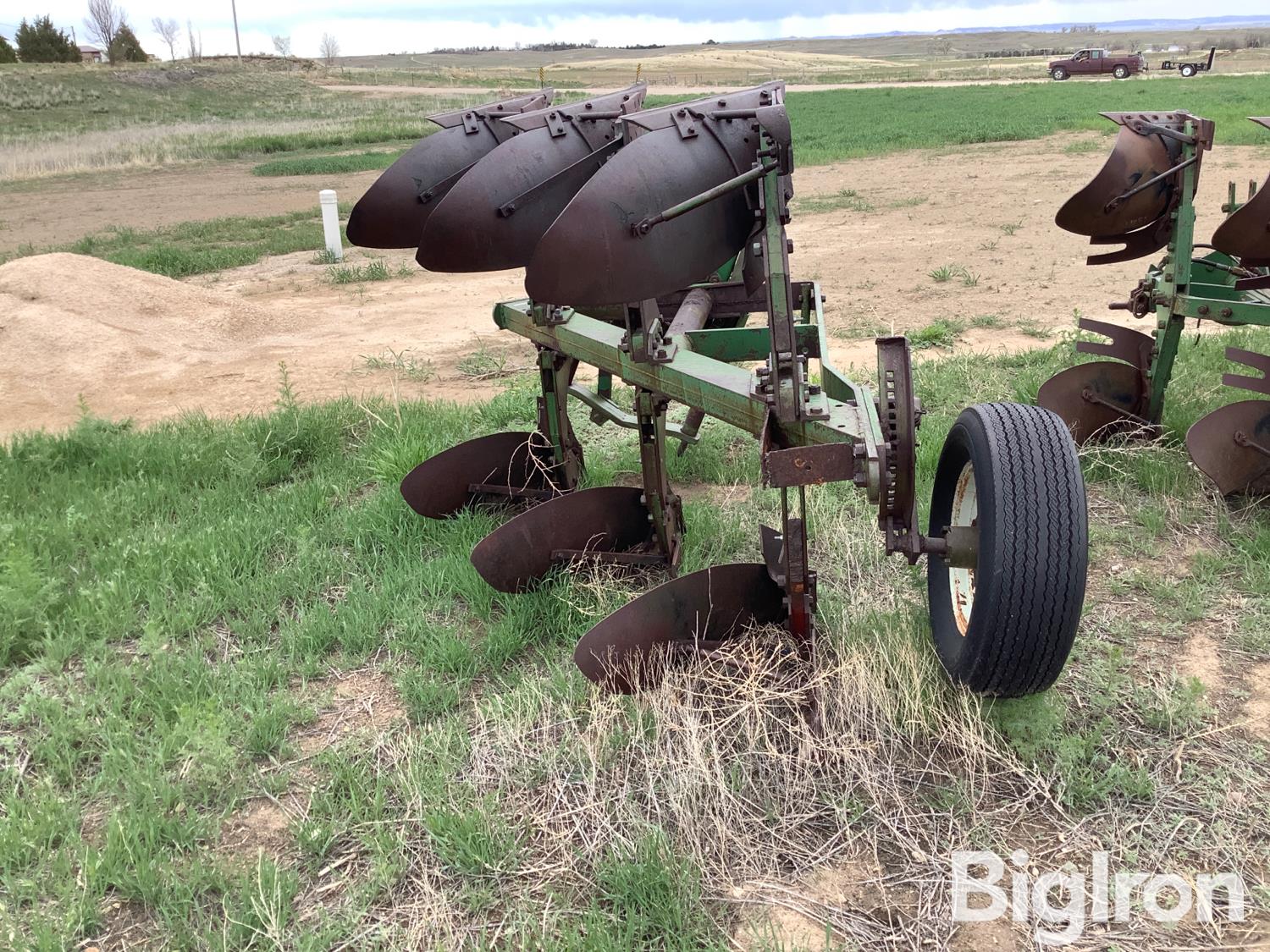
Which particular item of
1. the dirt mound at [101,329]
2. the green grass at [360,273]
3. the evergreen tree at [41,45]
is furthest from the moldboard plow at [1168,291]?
the evergreen tree at [41,45]

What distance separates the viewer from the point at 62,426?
6.41m

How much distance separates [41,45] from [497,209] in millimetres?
70742

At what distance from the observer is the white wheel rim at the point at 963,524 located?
3027 millimetres

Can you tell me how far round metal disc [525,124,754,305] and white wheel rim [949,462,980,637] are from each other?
3.83 feet

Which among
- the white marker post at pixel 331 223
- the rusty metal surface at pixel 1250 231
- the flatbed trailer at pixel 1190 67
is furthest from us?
the flatbed trailer at pixel 1190 67

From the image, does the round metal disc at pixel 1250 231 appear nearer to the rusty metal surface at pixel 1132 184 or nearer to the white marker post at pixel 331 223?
the rusty metal surface at pixel 1132 184

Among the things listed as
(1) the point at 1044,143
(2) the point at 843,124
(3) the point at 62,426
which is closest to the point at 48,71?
(2) the point at 843,124

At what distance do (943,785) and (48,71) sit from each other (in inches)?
2199

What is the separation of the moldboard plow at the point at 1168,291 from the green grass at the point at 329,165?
1818 cm

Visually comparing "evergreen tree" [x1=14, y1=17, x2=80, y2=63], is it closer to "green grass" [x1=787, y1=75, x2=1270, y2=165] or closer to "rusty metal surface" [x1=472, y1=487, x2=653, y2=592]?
"green grass" [x1=787, y1=75, x2=1270, y2=165]

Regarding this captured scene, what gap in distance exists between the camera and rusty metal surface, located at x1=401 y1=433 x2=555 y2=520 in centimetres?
435

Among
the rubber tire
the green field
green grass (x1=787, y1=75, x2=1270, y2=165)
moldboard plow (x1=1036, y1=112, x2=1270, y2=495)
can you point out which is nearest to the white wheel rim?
the rubber tire

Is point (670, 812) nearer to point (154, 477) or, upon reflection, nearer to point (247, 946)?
point (247, 946)

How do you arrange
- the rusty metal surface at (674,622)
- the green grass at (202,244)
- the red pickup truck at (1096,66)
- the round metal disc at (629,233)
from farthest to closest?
the red pickup truck at (1096,66), the green grass at (202,244), the rusty metal surface at (674,622), the round metal disc at (629,233)
